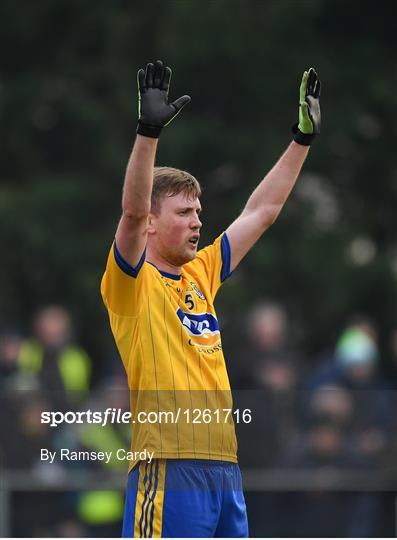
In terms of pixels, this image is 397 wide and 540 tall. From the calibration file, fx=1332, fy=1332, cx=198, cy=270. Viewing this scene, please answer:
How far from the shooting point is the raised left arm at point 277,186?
19.4 ft

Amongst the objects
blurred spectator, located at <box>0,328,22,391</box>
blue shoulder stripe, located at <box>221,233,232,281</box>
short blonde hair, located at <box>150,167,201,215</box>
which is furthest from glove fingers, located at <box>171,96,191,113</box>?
blurred spectator, located at <box>0,328,22,391</box>

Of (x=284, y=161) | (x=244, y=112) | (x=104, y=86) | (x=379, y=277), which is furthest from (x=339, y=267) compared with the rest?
(x=284, y=161)

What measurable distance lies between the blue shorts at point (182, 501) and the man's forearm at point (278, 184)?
124cm

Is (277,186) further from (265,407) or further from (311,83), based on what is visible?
(265,407)

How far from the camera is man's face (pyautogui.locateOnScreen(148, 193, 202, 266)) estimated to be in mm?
5484

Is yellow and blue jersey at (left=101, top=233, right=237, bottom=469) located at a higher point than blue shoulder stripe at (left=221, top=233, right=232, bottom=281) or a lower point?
lower

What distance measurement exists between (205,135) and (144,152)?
1111 centimetres

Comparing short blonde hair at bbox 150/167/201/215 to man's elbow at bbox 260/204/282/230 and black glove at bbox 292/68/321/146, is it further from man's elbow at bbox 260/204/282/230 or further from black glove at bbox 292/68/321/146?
black glove at bbox 292/68/321/146

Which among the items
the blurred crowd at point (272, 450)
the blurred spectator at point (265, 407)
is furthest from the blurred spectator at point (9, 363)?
the blurred spectator at point (265, 407)

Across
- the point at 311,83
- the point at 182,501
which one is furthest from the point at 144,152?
the point at 182,501

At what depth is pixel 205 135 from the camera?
16.0m

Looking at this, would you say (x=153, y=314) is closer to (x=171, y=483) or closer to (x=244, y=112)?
(x=171, y=483)

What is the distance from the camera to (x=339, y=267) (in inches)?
635

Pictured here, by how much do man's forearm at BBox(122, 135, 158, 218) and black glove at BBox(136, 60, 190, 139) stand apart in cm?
4
